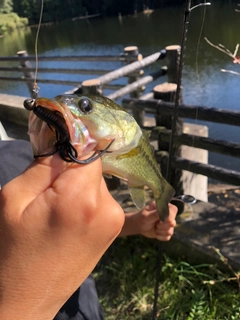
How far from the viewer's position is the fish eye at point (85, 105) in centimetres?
84

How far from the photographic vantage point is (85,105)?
0.85 metres

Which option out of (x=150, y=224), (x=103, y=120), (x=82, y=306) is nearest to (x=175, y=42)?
(x=150, y=224)

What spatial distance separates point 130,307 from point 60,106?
2005mm

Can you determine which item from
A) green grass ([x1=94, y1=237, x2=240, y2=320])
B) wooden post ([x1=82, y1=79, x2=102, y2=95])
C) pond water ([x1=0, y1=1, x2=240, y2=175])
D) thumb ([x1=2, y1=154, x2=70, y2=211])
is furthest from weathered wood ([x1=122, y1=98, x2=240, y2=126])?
thumb ([x1=2, y1=154, x2=70, y2=211])

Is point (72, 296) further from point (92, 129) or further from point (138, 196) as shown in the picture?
point (92, 129)

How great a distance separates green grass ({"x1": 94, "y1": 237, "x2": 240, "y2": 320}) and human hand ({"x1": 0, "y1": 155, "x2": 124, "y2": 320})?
175 cm

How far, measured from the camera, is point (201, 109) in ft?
8.38

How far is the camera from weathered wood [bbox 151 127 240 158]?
2.55 meters

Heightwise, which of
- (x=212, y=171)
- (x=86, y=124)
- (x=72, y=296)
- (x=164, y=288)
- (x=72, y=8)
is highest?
(x=86, y=124)

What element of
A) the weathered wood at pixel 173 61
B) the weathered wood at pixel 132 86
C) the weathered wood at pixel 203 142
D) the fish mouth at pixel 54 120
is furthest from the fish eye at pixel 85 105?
the weathered wood at pixel 173 61

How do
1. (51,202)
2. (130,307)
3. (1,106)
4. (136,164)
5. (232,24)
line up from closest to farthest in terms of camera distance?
(51,202), (136,164), (130,307), (232,24), (1,106)

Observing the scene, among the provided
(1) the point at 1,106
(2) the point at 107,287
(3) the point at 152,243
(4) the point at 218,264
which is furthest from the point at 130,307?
(1) the point at 1,106

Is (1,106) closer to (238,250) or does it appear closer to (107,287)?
(107,287)

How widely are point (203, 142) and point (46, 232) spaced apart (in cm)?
221
